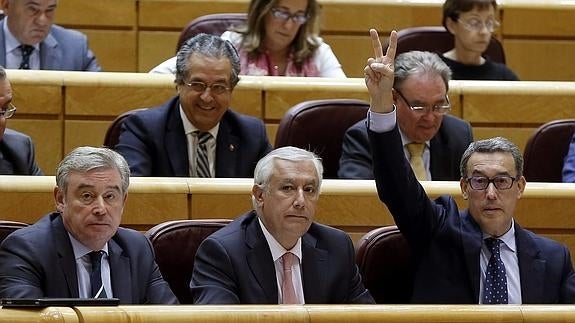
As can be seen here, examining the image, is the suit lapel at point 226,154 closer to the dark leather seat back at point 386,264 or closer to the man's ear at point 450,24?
the dark leather seat back at point 386,264

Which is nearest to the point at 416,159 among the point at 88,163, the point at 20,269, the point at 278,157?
the point at 278,157

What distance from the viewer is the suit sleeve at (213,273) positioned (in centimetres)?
172

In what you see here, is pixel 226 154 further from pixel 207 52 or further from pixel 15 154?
pixel 15 154

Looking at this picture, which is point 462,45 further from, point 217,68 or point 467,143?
point 217,68

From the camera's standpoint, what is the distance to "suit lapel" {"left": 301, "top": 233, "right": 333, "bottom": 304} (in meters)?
1.77

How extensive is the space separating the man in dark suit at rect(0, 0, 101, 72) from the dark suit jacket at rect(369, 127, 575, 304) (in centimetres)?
103

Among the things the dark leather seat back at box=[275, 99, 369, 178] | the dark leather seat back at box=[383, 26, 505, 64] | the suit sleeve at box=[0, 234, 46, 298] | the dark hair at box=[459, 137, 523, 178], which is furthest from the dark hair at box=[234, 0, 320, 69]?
the suit sleeve at box=[0, 234, 46, 298]

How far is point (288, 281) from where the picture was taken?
178 cm

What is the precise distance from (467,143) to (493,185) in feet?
1.41

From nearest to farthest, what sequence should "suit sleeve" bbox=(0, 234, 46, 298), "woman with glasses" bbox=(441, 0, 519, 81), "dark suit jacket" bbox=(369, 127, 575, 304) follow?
"suit sleeve" bbox=(0, 234, 46, 298), "dark suit jacket" bbox=(369, 127, 575, 304), "woman with glasses" bbox=(441, 0, 519, 81)

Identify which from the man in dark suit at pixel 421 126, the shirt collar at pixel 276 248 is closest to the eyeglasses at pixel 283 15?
the man in dark suit at pixel 421 126

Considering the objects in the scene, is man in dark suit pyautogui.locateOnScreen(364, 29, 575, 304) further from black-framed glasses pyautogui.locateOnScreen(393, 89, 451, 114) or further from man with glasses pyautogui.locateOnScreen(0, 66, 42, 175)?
man with glasses pyautogui.locateOnScreen(0, 66, 42, 175)

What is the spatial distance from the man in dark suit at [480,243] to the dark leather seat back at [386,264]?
0.02 meters

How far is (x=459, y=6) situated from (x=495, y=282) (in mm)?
1079
